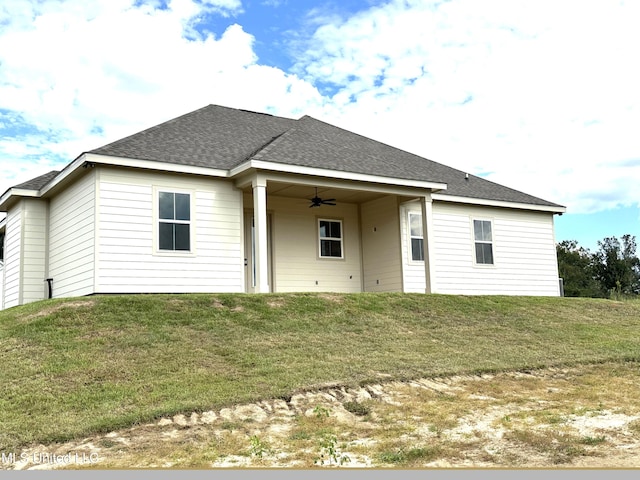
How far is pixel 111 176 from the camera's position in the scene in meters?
14.0

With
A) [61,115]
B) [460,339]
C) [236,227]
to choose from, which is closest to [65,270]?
[236,227]

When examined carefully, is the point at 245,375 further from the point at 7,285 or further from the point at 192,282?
the point at 7,285

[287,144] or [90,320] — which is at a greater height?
[287,144]

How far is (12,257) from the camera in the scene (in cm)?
1727

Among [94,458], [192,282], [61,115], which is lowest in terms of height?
[94,458]

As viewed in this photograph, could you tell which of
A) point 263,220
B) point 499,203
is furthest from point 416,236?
point 263,220

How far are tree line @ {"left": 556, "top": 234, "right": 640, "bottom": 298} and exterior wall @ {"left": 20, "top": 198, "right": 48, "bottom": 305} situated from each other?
102ft

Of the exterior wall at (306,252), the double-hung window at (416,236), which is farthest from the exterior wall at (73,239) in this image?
the double-hung window at (416,236)

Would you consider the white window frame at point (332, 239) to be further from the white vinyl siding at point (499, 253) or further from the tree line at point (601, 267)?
the tree line at point (601, 267)

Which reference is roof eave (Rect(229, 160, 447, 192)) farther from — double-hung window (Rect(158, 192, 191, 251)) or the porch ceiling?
double-hung window (Rect(158, 192, 191, 251))

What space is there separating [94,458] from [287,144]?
10701 millimetres

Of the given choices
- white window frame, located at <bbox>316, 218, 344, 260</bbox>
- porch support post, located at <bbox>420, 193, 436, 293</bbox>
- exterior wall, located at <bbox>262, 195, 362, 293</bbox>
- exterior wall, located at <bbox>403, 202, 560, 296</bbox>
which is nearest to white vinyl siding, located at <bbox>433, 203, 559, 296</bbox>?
exterior wall, located at <bbox>403, 202, 560, 296</bbox>

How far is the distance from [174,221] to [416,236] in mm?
6672

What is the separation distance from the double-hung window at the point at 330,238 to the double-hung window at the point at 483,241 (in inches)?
151
